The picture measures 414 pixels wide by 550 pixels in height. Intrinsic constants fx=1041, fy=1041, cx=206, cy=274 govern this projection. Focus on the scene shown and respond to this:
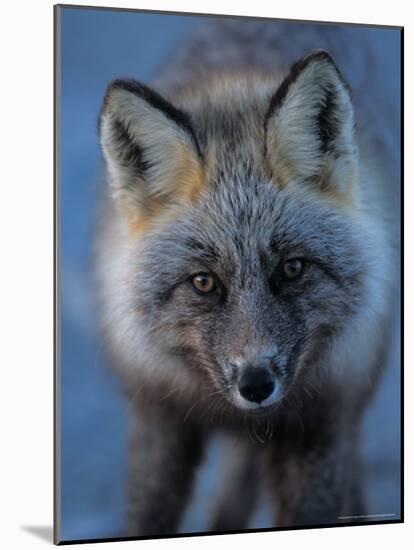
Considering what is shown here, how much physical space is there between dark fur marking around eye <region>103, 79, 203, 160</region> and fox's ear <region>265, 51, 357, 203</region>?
292 mm

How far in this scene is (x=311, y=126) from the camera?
12.8 feet

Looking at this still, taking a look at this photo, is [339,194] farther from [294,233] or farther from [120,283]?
[120,283]

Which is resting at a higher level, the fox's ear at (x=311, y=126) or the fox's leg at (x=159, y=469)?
the fox's ear at (x=311, y=126)

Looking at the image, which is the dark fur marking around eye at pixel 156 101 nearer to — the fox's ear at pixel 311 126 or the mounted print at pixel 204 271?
the mounted print at pixel 204 271

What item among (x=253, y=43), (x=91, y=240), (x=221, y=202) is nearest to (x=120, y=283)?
(x=91, y=240)

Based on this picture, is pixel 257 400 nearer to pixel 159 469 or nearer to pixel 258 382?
pixel 258 382

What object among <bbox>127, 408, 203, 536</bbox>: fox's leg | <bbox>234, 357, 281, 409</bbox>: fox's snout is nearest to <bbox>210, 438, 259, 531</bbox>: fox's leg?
<bbox>127, 408, 203, 536</bbox>: fox's leg

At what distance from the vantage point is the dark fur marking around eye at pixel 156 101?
3.76 m

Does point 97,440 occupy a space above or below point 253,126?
below

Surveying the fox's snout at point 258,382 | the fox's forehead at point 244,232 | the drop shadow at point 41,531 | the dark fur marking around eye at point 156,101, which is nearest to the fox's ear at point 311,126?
the fox's forehead at point 244,232

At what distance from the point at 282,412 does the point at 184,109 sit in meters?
1.23

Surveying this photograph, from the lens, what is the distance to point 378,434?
4383 millimetres

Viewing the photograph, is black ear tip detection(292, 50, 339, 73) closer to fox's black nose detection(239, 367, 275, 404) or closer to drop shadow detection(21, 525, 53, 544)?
fox's black nose detection(239, 367, 275, 404)

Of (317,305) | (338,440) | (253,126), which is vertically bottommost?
(338,440)
